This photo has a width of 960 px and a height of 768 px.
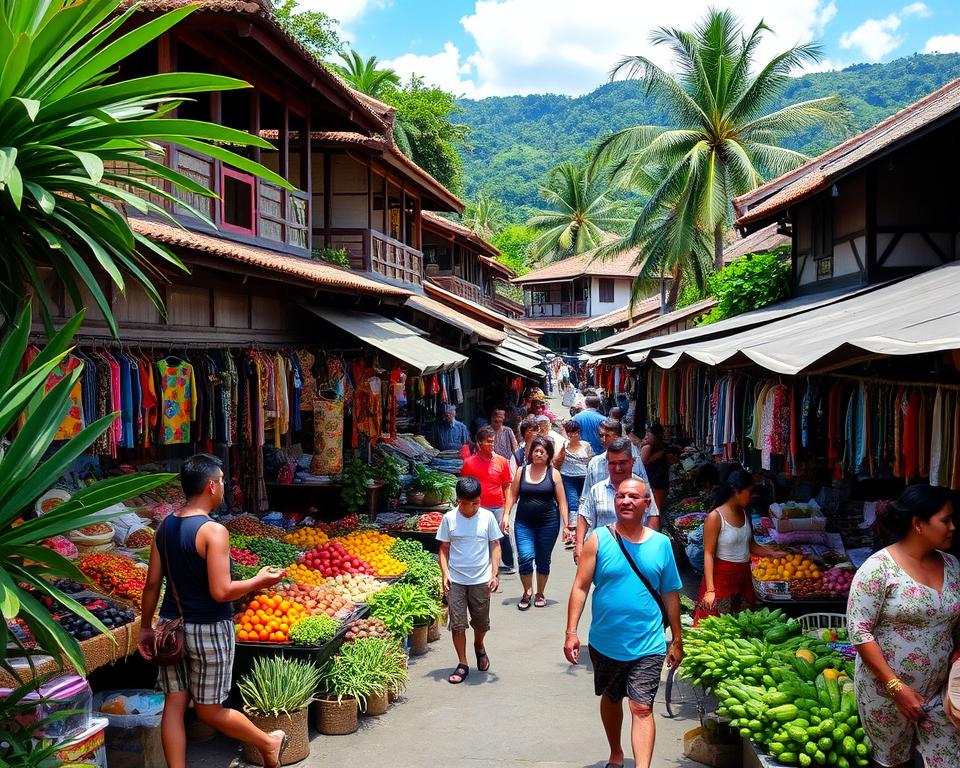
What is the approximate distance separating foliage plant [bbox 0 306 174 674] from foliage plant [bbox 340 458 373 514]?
716 cm

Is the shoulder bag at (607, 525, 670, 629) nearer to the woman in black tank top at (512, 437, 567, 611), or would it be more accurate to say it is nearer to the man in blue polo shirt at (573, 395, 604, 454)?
the woman in black tank top at (512, 437, 567, 611)

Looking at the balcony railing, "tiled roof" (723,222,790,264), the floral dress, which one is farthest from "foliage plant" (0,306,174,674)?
the balcony railing

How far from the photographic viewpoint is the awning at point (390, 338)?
32.4 ft

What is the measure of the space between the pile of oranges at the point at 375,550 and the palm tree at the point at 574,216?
149ft

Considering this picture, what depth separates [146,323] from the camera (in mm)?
A: 7340

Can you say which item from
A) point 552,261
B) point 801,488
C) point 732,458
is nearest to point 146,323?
point 732,458

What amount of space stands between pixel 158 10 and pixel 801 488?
9376 millimetres

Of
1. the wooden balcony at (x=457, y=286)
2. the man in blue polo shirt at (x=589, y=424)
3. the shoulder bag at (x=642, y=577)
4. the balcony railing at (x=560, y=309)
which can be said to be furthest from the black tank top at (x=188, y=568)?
the balcony railing at (x=560, y=309)

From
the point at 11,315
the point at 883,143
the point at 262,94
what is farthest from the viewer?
the point at 262,94

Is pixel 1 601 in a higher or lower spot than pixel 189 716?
higher

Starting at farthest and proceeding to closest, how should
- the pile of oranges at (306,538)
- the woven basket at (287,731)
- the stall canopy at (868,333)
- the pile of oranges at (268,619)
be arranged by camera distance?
the pile of oranges at (306,538) → the pile of oranges at (268,619) → the woven basket at (287,731) → the stall canopy at (868,333)

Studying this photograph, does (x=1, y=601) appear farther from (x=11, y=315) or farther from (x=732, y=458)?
(x=732, y=458)

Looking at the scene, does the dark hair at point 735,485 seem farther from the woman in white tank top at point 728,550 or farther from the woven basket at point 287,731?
the woven basket at point 287,731

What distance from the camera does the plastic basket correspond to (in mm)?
6347
